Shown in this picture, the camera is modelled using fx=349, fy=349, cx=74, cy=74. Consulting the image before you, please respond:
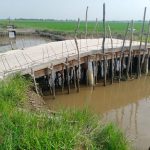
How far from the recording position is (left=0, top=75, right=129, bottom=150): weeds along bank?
7.07 m

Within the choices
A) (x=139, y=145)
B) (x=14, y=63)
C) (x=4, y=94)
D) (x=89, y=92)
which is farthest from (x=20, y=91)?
A: (x=89, y=92)

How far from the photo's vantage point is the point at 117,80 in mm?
21719

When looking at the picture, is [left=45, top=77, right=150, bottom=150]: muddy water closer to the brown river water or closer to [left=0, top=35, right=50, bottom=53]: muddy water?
the brown river water

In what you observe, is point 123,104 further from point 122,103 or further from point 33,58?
point 33,58

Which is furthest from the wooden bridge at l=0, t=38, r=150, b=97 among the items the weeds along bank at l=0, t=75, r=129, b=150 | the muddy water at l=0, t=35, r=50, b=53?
the muddy water at l=0, t=35, r=50, b=53

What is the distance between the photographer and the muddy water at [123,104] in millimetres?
13234

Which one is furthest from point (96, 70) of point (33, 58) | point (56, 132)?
point (56, 132)

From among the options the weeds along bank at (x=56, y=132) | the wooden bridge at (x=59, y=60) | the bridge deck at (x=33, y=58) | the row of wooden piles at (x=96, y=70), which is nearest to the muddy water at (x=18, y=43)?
the bridge deck at (x=33, y=58)

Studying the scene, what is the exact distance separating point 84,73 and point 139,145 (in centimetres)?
968

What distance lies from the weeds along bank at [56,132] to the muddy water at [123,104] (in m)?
3.08

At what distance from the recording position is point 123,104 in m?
17.8

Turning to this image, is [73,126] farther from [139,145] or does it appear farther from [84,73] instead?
[84,73]

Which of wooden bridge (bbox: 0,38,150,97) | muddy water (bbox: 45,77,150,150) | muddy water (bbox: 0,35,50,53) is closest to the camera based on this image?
muddy water (bbox: 45,77,150,150)

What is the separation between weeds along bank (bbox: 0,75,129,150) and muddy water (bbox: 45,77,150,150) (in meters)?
3.08
